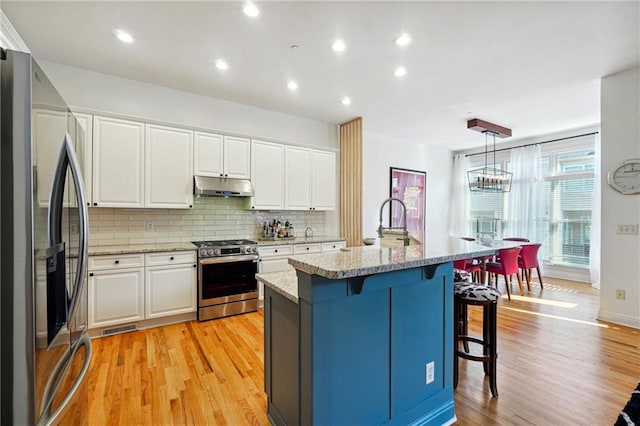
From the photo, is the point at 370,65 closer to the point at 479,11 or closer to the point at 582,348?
the point at 479,11

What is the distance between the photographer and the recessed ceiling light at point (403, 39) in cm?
253

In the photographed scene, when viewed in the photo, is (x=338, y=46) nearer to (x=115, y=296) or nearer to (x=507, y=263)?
(x=115, y=296)

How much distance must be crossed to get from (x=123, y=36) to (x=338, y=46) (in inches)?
75.2

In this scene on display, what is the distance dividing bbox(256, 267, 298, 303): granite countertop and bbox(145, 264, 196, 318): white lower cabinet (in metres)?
1.95

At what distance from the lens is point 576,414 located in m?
1.86

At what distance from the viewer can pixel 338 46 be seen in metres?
2.69

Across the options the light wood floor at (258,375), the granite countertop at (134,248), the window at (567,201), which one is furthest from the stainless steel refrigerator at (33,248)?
the window at (567,201)

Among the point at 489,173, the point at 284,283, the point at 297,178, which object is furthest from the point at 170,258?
the point at 489,173

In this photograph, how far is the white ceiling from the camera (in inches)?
88.4

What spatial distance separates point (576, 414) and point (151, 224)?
14.2ft

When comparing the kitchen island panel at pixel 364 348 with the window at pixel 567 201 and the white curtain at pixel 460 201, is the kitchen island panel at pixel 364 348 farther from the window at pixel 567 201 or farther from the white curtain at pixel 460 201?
the white curtain at pixel 460 201

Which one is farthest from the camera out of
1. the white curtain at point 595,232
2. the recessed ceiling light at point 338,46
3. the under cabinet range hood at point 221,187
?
the white curtain at point 595,232

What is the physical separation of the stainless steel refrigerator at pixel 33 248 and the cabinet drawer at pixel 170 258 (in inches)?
88.5

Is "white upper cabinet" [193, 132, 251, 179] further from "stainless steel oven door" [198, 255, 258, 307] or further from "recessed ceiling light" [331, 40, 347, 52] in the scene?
"recessed ceiling light" [331, 40, 347, 52]
